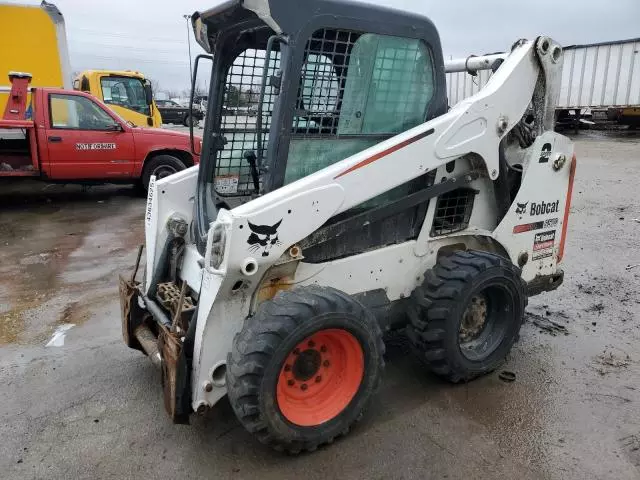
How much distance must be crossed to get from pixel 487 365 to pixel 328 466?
134 centimetres

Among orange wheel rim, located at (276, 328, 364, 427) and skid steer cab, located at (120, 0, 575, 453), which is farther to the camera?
orange wheel rim, located at (276, 328, 364, 427)

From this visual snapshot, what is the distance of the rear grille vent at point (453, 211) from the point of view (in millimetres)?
3604

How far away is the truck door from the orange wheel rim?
7.53 meters

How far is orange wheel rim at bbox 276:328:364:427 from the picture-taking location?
111 inches

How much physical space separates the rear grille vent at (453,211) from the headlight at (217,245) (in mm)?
1542

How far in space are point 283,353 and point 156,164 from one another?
804 centimetres

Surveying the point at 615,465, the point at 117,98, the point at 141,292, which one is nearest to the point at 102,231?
the point at 141,292

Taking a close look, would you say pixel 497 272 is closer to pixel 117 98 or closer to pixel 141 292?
pixel 141 292

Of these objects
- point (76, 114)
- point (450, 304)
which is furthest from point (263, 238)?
point (76, 114)

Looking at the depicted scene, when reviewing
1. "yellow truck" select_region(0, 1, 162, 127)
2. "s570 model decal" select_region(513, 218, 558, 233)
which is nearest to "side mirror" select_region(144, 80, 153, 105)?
"yellow truck" select_region(0, 1, 162, 127)

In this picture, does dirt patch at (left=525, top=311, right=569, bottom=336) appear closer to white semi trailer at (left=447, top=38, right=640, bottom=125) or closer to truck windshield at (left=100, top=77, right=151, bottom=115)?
truck windshield at (left=100, top=77, right=151, bottom=115)

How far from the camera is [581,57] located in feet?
60.5

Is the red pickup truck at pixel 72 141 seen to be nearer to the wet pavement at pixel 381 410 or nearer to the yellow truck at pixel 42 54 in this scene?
the yellow truck at pixel 42 54

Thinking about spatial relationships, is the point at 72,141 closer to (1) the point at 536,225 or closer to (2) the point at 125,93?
(2) the point at 125,93
